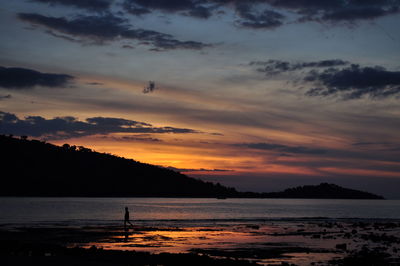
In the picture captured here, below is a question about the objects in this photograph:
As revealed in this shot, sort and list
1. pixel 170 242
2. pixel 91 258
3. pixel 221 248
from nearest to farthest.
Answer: pixel 91 258 < pixel 221 248 < pixel 170 242

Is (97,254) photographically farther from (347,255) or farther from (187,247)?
(347,255)

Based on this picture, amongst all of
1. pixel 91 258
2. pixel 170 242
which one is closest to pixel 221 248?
pixel 170 242

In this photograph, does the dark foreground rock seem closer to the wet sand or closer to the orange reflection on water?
the wet sand

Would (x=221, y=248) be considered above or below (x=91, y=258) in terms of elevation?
below

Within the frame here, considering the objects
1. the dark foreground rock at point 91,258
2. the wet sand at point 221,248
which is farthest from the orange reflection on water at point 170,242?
the dark foreground rock at point 91,258

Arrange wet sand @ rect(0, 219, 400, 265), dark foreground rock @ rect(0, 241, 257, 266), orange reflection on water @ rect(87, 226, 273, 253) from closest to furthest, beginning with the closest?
dark foreground rock @ rect(0, 241, 257, 266) < wet sand @ rect(0, 219, 400, 265) < orange reflection on water @ rect(87, 226, 273, 253)

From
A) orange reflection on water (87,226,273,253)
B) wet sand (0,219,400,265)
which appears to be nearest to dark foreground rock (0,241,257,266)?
wet sand (0,219,400,265)

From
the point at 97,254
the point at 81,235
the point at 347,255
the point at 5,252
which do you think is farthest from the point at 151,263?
the point at 81,235

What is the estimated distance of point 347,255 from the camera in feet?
117

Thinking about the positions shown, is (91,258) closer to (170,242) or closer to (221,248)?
(221,248)

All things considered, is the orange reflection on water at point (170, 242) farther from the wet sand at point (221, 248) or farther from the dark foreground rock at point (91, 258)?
the dark foreground rock at point (91, 258)

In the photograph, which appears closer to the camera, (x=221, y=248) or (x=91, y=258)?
(x=91, y=258)

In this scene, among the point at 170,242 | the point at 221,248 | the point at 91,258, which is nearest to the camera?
the point at 91,258

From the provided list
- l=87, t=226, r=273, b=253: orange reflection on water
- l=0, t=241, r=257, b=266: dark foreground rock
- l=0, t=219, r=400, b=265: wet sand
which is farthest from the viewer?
l=87, t=226, r=273, b=253: orange reflection on water
